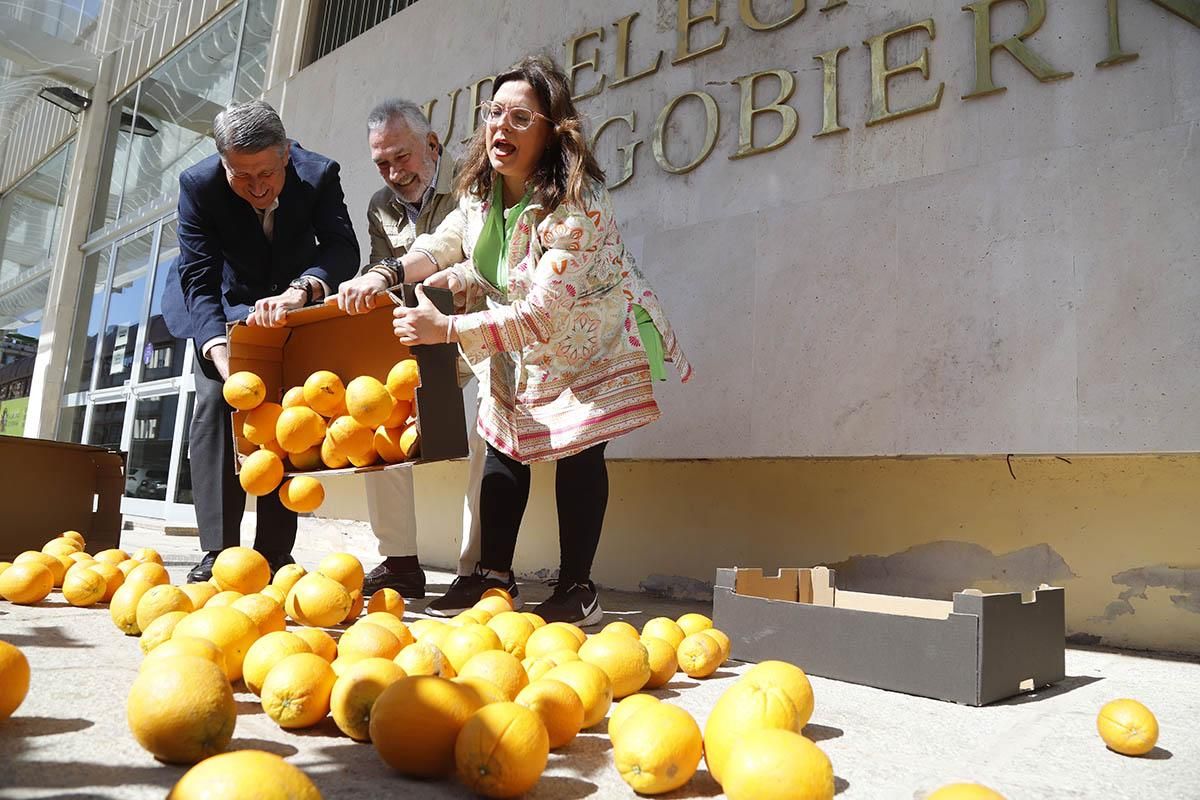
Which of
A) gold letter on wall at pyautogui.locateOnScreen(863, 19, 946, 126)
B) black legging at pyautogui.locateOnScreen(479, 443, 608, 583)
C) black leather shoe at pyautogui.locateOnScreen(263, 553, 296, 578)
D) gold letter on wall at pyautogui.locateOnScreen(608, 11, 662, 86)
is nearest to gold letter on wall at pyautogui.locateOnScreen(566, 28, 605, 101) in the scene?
gold letter on wall at pyautogui.locateOnScreen(608, 11, 662, 86)

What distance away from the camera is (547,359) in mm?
2314

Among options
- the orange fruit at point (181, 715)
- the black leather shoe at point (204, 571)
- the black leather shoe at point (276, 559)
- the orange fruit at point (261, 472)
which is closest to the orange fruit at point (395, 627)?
the orange fruit at point (181, 715)

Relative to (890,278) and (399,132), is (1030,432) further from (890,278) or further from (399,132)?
(399,132)

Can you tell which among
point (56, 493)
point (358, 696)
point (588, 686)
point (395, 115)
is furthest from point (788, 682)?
point (56, 493)

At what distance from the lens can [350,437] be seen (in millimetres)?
2039

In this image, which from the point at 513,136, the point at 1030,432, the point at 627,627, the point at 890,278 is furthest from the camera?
the point at 890,278

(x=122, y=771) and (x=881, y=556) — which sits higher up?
(x=881, y=556)

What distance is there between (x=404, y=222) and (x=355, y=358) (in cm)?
92

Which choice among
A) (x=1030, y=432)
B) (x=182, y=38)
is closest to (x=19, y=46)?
(x=182, y=38)

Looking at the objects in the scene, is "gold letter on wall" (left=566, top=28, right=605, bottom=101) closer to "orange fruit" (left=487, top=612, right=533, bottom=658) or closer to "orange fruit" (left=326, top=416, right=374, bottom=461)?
"orange fruit" (left=326, top=416, right=374, bottom=461)

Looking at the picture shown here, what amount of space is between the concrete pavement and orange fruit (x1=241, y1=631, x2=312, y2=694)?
47mm

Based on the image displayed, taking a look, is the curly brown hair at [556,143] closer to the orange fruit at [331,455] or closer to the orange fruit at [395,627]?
the orange fruit at [331,455]

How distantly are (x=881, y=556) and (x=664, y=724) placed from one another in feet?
6.62

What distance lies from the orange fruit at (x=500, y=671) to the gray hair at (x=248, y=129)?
5.87ft
